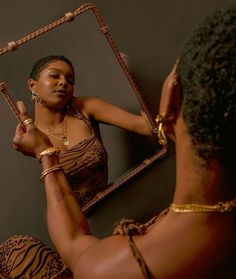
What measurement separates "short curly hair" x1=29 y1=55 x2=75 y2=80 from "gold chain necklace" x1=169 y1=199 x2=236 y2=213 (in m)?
0.51

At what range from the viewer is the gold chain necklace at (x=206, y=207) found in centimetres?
58

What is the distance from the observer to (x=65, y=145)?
954 mm

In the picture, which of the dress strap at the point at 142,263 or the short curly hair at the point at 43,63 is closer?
the dress strap at the point at 142,263

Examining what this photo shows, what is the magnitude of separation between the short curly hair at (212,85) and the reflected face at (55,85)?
0.44 m

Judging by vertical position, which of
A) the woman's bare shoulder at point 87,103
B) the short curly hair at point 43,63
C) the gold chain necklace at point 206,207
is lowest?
the gold chain necklace at point 206,207

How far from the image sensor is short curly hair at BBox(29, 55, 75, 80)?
3.23ft

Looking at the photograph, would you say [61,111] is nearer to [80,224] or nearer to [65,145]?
[65,145]

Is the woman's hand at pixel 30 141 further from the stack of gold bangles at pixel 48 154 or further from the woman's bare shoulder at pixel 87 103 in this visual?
the woman's bare shoulder at pixel 87 103

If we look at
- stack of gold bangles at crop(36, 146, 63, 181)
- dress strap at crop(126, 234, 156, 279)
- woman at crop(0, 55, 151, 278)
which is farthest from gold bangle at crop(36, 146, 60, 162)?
dress strap at crop(126, 234, 156, 279)

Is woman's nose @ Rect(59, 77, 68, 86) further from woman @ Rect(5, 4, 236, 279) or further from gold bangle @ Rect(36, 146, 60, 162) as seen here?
woman @ Rect(5, 4, 236, 279)

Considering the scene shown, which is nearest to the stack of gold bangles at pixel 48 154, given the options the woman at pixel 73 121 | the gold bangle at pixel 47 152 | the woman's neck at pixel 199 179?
the gold bangle at pixel 47 152

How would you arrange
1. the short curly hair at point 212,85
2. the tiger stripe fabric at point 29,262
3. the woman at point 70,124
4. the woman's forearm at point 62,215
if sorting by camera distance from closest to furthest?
the short curly hair at point 212,85, the woman's forearm at point 62,215, the tiger stripe fabric at point 29,262, the woman at point 70,124

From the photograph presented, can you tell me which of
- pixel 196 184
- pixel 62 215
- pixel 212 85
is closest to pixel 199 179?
pixel 196 184

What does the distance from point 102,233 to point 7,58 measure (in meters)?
0.44
